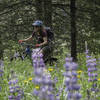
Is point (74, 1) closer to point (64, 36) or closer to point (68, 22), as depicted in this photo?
point (68, 22)

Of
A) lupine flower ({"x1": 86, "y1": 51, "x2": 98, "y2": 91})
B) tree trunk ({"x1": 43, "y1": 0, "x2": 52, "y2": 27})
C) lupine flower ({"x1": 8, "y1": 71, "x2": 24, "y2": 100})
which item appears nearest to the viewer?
lupine flower ({"x1": 8, "y1": 71, "x2": 24, "y2": 100})

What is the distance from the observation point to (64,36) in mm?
9867

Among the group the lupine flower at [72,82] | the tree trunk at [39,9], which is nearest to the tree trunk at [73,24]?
the tree trunk at [39,9]

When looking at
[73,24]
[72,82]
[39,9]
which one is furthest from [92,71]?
[73,24]

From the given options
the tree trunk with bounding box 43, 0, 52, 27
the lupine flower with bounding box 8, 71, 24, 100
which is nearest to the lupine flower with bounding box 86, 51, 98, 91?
the lupine flower with bounding box 8, 71, 24, 100

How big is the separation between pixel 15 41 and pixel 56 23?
167 centimetres

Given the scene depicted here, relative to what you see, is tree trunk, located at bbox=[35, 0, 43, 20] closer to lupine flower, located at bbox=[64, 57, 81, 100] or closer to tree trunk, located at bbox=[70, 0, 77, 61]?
tree trunk, located at bbox=[70, 0, 77, 61]

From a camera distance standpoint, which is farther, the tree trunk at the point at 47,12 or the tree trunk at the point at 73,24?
the tree trunk at the point at 73,24

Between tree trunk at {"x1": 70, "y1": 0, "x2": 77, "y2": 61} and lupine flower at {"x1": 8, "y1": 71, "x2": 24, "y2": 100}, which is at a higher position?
lupine flower at {"x1": 8, "y1": 71, "x2": 24, "y2": 100}

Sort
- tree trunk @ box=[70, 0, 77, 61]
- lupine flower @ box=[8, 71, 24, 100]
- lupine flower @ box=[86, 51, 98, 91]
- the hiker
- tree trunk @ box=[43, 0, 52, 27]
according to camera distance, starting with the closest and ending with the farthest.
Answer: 1. lupine flower @ box=[8, 71, 24, 100]
2. lupine flower @ box=[86, 51, 98, 91]
3. the hiker
4. tree trunk @ box=[43, 0, 52, 27]
5. tree trunk @ box=[70, 0, 77, 61]

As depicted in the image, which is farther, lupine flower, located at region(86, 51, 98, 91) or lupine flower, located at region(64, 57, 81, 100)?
lupine flower, located at region(86, 51, 98, 91)

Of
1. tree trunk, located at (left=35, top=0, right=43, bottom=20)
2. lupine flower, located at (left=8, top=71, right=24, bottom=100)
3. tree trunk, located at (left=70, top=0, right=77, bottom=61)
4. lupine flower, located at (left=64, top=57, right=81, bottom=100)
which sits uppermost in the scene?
lupine flower, located at (left=64, top=57, right=81, bottom=100)

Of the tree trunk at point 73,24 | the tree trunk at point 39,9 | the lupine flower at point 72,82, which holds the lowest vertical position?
the tree trunk at point 73,24

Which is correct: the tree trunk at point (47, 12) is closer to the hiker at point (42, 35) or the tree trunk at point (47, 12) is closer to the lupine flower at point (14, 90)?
the hiker at point (42, 35)
